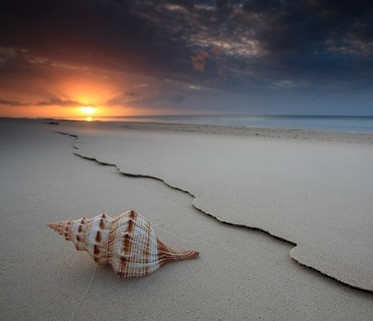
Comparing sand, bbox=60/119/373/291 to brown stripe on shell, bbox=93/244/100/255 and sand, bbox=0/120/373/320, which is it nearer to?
sand, bbox=0/120/373/320

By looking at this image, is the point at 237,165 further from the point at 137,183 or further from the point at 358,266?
the point at 358,266

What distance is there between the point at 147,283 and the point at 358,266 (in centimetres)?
100

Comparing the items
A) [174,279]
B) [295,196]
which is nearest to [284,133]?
[295,196]

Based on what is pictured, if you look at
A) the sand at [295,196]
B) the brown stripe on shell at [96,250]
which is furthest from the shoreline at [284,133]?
the brown stripe on shell at [96,250]

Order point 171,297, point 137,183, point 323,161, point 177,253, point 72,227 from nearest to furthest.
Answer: point 171,297 → point 72,227 → point 177,253 → point 137,183 → point 323,161

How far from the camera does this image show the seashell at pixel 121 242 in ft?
3.63

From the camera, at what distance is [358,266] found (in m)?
1.22

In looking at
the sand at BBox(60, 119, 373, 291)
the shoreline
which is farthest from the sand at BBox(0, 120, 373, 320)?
the shoreline

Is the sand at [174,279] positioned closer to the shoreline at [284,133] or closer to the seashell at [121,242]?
the seashell at [121,242]

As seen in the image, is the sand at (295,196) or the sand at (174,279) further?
the sand at (295,196)

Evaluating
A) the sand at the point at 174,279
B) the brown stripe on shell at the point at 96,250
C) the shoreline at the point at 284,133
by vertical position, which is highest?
the shoreline at the point at 284,133

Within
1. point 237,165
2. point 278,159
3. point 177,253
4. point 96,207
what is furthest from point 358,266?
point 278,159

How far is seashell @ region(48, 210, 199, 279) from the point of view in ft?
3.63

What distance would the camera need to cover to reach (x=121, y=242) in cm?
110
